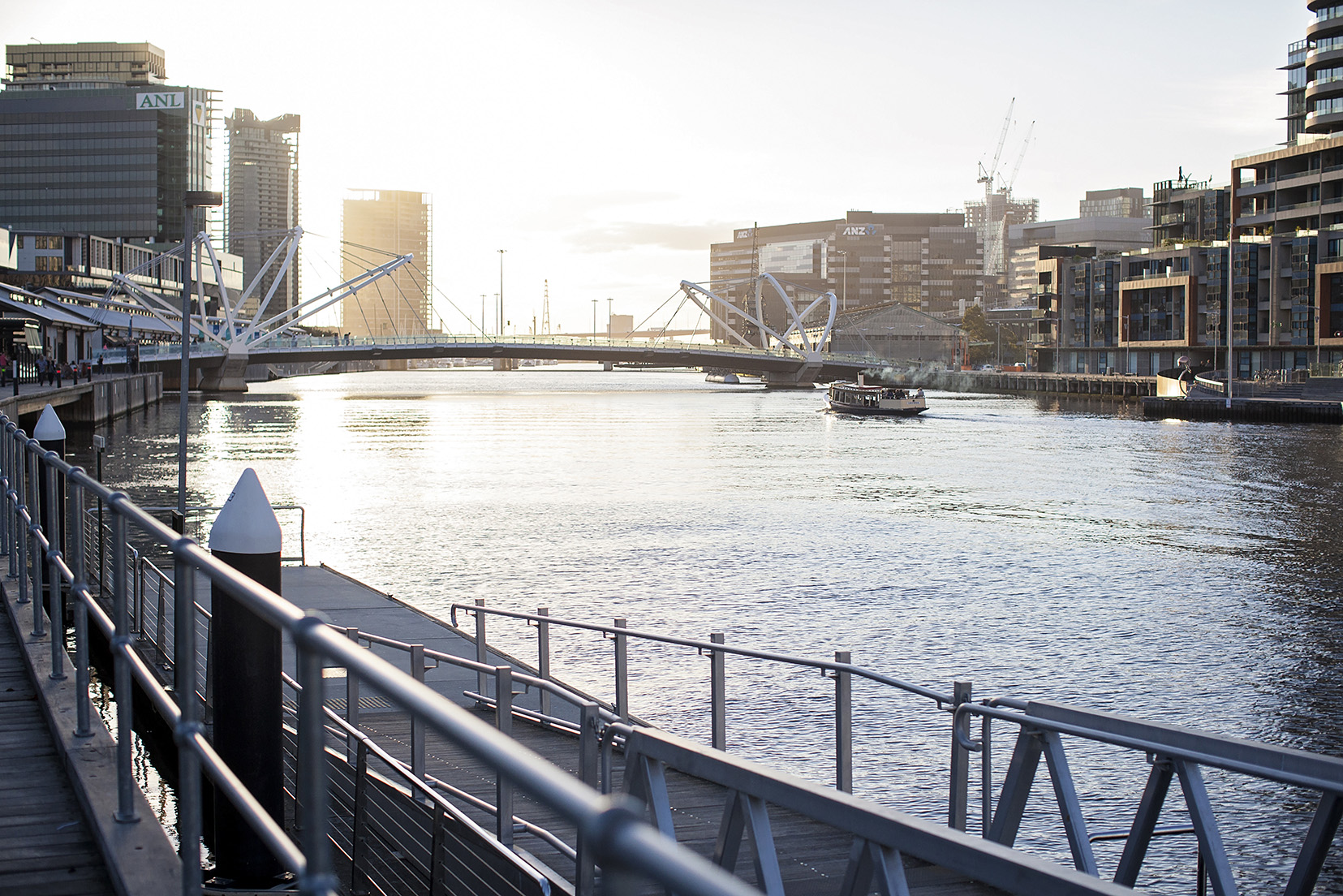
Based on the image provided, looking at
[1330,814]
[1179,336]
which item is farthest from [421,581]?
[1179,336]

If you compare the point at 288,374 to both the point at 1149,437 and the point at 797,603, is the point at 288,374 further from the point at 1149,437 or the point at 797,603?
the point at 797,603

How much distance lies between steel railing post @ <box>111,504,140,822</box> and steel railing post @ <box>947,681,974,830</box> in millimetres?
5298

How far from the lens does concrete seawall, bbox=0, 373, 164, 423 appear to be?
4557 cm

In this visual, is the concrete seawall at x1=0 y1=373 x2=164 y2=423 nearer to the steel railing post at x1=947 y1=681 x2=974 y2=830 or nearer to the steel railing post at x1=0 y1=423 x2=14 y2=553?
the steel railing post at x1=0 y1=423 x2=14 y2=553

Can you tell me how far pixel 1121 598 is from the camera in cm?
2659

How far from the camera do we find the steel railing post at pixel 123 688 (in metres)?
5.45

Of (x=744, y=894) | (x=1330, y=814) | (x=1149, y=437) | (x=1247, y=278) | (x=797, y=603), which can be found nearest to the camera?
(x=744, y=894)

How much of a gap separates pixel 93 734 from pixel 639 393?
147m

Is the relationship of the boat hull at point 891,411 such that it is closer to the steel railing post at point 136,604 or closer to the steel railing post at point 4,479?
the steel railing post at point 136,604

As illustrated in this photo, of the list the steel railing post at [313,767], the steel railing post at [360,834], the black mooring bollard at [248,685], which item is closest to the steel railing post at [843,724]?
the steel railing post at [360,834]

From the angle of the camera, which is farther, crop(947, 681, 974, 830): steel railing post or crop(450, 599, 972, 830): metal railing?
crop(450, 599, 972, 830): metal railing

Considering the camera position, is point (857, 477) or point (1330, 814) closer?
point (1330, 814)

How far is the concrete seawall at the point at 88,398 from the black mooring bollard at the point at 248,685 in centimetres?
3198

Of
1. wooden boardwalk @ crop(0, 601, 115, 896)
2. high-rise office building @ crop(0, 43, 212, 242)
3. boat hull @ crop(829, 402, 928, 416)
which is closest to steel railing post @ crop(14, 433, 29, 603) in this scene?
wooden boardwalk @ crop(0, 601, 115, 896)
